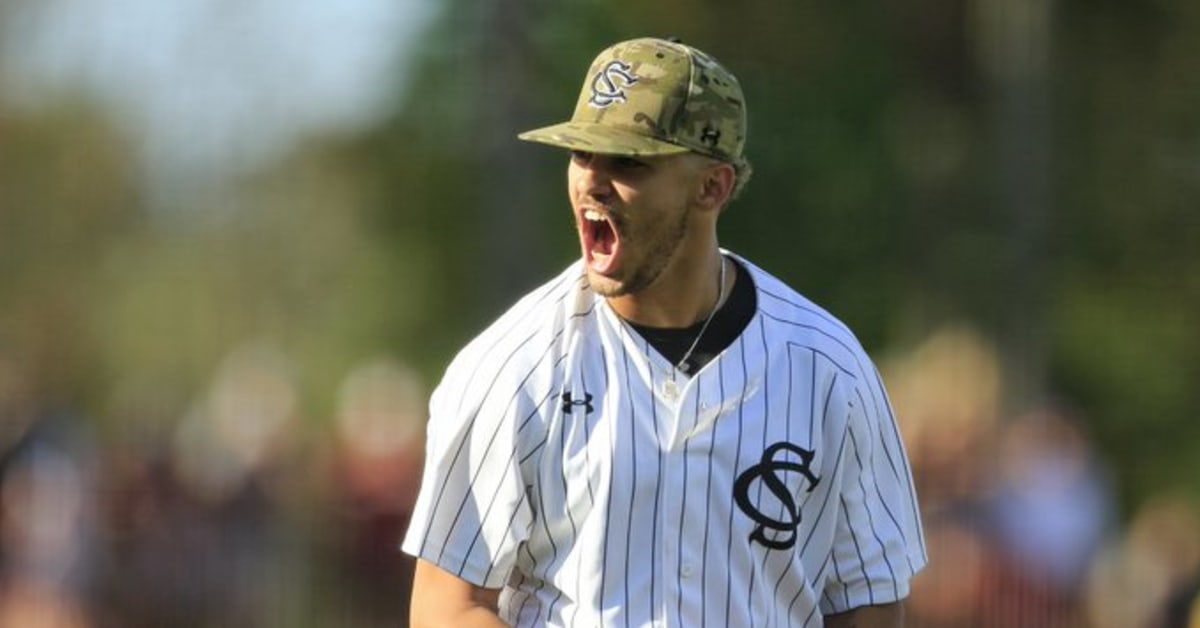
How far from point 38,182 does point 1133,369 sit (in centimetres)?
531

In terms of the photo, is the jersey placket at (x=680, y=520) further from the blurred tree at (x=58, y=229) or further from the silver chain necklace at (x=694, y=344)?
the blurred tree at (x=58, y=229)

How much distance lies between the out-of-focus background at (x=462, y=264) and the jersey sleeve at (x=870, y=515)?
5047 millimetres

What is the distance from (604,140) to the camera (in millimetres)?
3928

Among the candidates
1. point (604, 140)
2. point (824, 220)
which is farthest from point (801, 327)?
point (824, 220)

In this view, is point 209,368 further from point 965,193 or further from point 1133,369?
point 1133,369

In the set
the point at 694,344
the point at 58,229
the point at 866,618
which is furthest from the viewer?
the point at 58,229

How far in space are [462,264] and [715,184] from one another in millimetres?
5923

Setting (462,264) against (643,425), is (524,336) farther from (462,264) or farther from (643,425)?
(462,264)

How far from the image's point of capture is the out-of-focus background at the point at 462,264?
958 centimetres

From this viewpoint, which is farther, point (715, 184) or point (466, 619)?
point (715, 184)

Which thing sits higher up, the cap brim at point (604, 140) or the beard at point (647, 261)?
the cap brim at point (604, 140)

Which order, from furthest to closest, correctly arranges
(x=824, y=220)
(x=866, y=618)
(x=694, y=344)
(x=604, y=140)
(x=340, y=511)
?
(x=824, y=220)
(x=340, y=511)
(x=866, y=618)
(x=694, y=344)
(x=604, y=140)

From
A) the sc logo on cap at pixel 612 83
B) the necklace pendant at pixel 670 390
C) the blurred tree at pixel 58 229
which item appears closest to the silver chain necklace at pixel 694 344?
the necklace pendant at pixel 670 390

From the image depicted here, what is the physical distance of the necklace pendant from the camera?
4035mm
